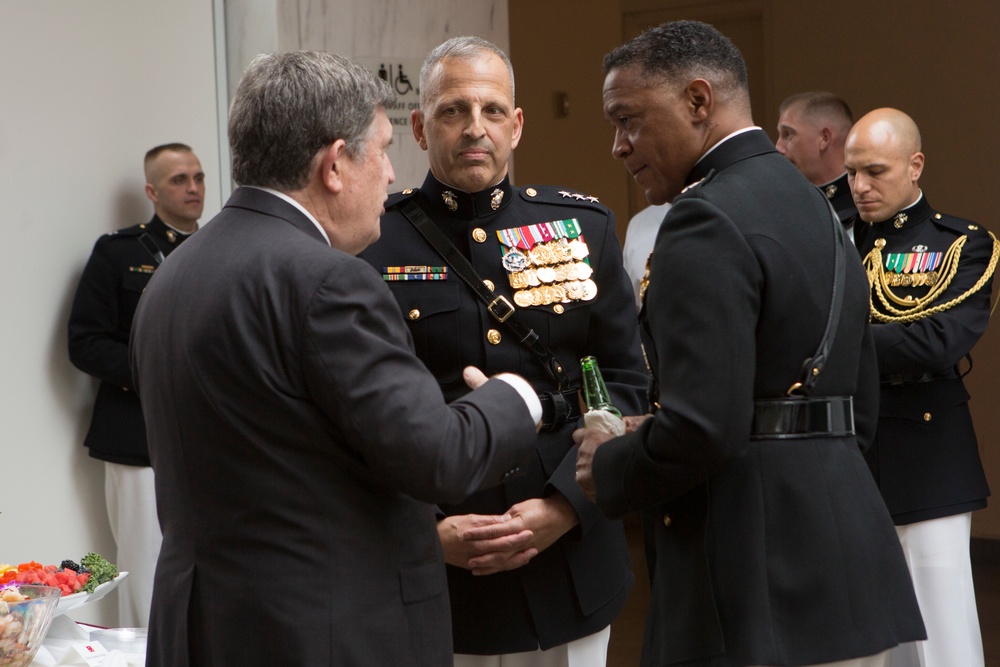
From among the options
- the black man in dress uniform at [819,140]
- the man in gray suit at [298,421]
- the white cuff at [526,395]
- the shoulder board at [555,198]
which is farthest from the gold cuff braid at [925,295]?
the man in gray suit at [298,421]

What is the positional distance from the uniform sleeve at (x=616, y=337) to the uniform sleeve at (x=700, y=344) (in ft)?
1.90

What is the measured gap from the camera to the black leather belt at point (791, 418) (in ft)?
5.78

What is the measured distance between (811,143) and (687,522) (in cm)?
290

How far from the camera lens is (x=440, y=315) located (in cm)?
229

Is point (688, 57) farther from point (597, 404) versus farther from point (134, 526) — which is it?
point (134, 526)

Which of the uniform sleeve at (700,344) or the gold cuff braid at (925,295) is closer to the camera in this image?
the uniform sleeve at (700,344)

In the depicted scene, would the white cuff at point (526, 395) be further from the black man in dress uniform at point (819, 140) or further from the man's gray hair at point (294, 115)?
the black man in dress uniform at point (819, 140)

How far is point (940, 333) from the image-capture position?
11.0ft

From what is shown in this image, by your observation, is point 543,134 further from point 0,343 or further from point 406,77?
point 0,343

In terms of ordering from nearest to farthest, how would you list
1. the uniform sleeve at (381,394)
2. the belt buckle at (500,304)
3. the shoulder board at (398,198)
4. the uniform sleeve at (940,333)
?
the uniform sleeve at (381,394) → the belt buckle at (500,304) → the shoulder board at (398,198) → the uniform sleeve at (940,333)

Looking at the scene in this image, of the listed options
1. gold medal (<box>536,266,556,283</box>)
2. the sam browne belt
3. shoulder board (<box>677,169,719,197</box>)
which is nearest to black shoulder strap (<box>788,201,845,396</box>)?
the sam browne belt

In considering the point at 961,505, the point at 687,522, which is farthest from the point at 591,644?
the point at 961,505

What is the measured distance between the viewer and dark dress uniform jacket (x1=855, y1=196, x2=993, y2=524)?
3.43 meters

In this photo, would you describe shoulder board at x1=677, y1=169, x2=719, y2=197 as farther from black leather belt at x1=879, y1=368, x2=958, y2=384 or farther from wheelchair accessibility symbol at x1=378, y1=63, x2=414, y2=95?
wheelchair accessibility symbol at x1=378, y1=63, x2=414, y2=95
